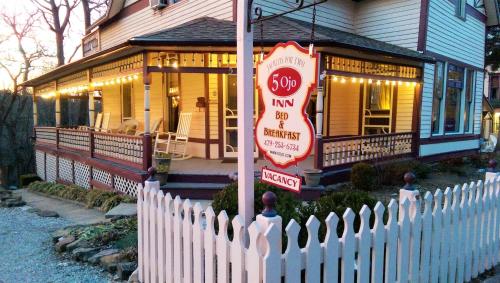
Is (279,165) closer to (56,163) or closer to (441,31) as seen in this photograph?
(441,31)

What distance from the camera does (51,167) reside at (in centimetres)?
1364

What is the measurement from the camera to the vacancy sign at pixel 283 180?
234cm

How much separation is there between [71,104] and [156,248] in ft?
91.9

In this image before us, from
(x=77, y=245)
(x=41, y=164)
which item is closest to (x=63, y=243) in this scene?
(x=77, y=245)

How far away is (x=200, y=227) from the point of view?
2.55 metres

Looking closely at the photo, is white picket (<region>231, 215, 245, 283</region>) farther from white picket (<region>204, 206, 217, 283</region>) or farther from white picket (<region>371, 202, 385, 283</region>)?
white picket (<region>371, 202, 385, 283</region>)

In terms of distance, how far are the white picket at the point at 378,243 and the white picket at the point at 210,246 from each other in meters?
1.09

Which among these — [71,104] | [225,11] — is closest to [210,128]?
[225,11]

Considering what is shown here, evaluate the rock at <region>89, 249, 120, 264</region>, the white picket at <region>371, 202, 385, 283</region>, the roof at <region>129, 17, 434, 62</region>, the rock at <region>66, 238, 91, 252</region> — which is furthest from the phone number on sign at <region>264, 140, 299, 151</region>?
the roof at <region>129, 17, 434, 62</region>

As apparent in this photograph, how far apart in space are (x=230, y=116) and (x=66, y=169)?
6395mm

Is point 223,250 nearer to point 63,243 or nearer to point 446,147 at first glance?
point 63,243

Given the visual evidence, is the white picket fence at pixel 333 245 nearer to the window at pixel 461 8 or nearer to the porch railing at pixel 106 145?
the porch railing at pixel 106 145

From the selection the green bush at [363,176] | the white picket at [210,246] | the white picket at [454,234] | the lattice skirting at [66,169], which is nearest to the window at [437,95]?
the green bush at [363,176]

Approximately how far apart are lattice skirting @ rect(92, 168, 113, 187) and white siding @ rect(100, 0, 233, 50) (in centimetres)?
478
